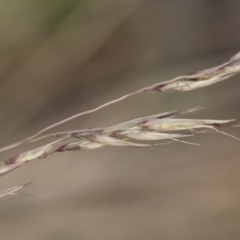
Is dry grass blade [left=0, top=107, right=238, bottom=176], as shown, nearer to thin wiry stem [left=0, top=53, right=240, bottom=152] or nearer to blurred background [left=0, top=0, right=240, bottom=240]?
thin wiry stem [left=0, top=53, right=240, bottom=152]

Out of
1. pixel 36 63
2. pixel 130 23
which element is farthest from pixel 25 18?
pixel 130 23

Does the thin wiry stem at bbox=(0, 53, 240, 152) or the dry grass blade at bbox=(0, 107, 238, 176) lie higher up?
the thin wiry stem at bbox=(0, 53, 240, 152)

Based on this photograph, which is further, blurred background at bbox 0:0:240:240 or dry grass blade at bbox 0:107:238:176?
blurred background at bbox 0:0:240:240

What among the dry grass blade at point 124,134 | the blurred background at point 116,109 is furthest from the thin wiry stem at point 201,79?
the blurred background at point 116,109

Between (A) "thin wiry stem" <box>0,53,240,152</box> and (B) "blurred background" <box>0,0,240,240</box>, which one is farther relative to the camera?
(B) "blurred background" <box>0,0,240,240</box>

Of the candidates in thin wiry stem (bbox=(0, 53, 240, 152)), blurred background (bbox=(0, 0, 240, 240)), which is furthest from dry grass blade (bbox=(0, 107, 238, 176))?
blurred background (bbox=(0, 0, 240, 240))

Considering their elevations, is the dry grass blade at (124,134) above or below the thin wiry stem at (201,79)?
below

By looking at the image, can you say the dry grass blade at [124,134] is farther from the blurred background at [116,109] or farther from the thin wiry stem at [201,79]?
the blurred background at [116,109]

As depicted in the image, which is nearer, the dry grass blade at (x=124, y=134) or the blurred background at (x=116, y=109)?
the dry grass blade at (x=124, y=134)

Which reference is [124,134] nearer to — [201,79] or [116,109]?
[201,79]
